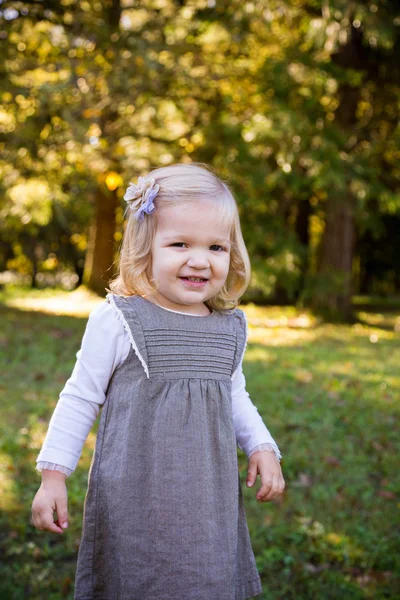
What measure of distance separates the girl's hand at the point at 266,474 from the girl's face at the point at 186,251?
0.54 meters

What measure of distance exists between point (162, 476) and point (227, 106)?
10713 mm

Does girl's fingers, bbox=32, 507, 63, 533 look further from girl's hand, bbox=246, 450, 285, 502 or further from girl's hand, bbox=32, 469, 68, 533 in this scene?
girl's hand, bbox=246, 450, 285, 502

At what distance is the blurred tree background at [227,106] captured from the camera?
880 centimetres

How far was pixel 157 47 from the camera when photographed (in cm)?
885

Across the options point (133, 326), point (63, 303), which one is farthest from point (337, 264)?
point (133, 326)

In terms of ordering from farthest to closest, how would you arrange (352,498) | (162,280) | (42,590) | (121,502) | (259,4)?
(259,4) → (352,498) → (42,590) → (162,280) → (121,502)

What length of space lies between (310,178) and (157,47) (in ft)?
13.3

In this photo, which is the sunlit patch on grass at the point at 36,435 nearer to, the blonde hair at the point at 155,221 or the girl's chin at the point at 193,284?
the blonde hair at the point at 155,221

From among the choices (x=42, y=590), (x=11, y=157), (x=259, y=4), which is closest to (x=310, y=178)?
(x=259, y=4)

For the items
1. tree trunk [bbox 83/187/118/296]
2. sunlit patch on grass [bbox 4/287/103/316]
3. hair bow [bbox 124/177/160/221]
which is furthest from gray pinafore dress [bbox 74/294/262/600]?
tree trunk [bbox 83/187/118/296]

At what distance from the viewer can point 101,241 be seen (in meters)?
15.5

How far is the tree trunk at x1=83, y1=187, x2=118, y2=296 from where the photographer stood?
50.9 feet

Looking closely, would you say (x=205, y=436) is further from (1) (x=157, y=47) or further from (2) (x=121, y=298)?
(1) (x=157, y=47)

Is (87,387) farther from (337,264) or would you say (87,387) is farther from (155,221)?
(337,264)
